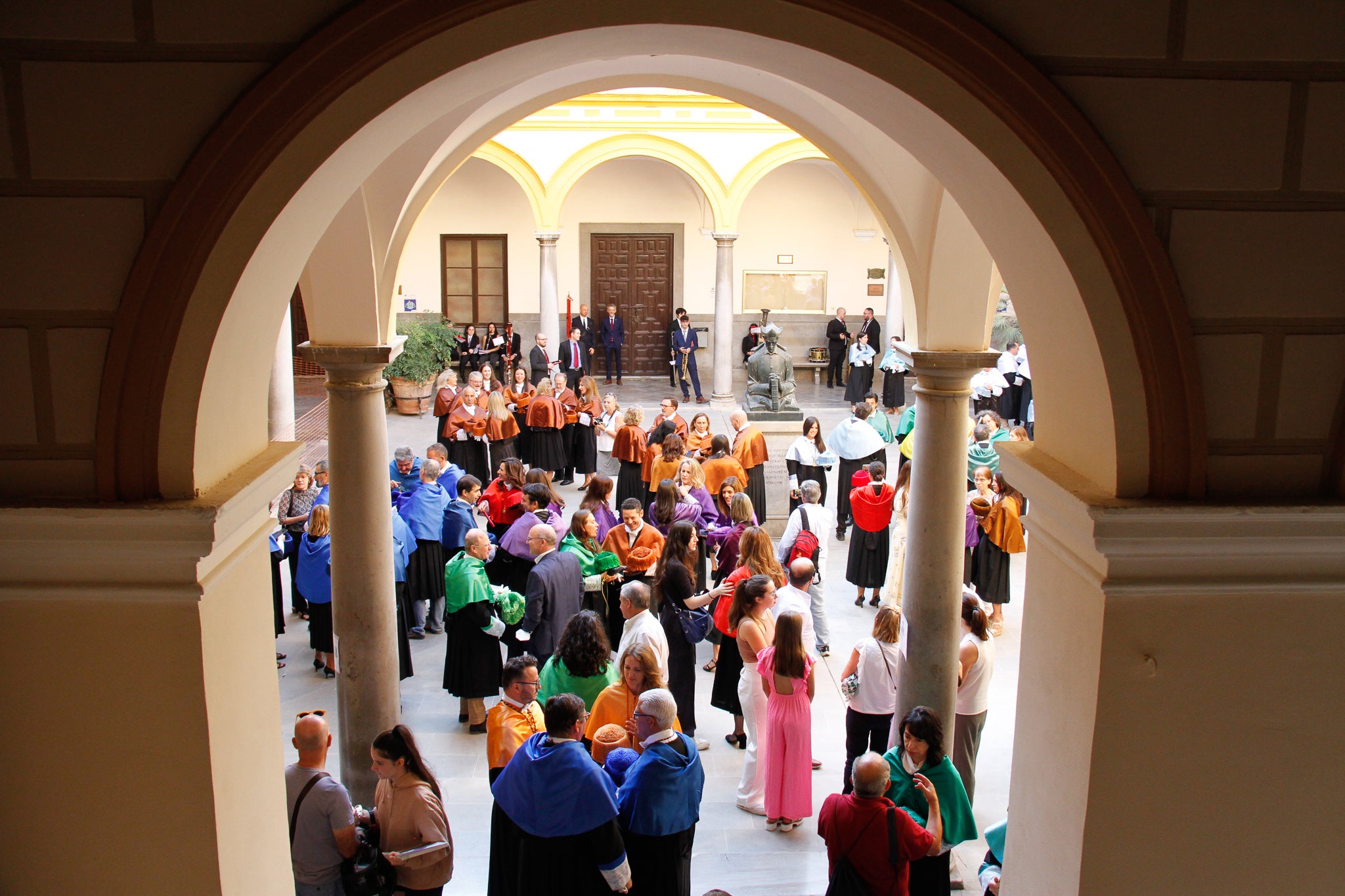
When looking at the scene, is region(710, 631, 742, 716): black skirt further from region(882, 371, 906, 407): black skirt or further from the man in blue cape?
region(882, 371, 906, 407): black skirt

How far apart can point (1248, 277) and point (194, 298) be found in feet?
8.25

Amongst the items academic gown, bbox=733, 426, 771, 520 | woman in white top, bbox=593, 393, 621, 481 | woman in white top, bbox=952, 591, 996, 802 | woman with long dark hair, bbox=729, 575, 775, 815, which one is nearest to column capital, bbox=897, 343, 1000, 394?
woman in white top, bbox=952, 591, 996, 802

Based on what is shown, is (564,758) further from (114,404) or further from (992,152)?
(992,152)

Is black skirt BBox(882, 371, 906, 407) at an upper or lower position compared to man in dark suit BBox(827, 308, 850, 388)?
lower

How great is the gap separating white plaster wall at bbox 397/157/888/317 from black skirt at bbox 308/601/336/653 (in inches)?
542

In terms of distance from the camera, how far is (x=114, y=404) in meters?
2.67

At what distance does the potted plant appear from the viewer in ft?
58.7

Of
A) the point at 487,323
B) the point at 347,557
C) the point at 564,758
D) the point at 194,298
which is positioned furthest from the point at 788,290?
the point at 194,298

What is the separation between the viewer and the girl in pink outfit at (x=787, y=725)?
580 cm

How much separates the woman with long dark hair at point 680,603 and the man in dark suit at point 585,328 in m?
12.5

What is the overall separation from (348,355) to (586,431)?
7.11 metres

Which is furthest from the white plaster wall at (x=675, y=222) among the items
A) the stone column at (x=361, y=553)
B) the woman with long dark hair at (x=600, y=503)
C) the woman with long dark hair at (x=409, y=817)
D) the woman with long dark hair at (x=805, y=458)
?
the woman with long dark hair at (x=409, y=817)

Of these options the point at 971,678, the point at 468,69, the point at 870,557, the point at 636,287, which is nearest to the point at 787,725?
the point at 971,678

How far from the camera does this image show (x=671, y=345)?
21.5 m
